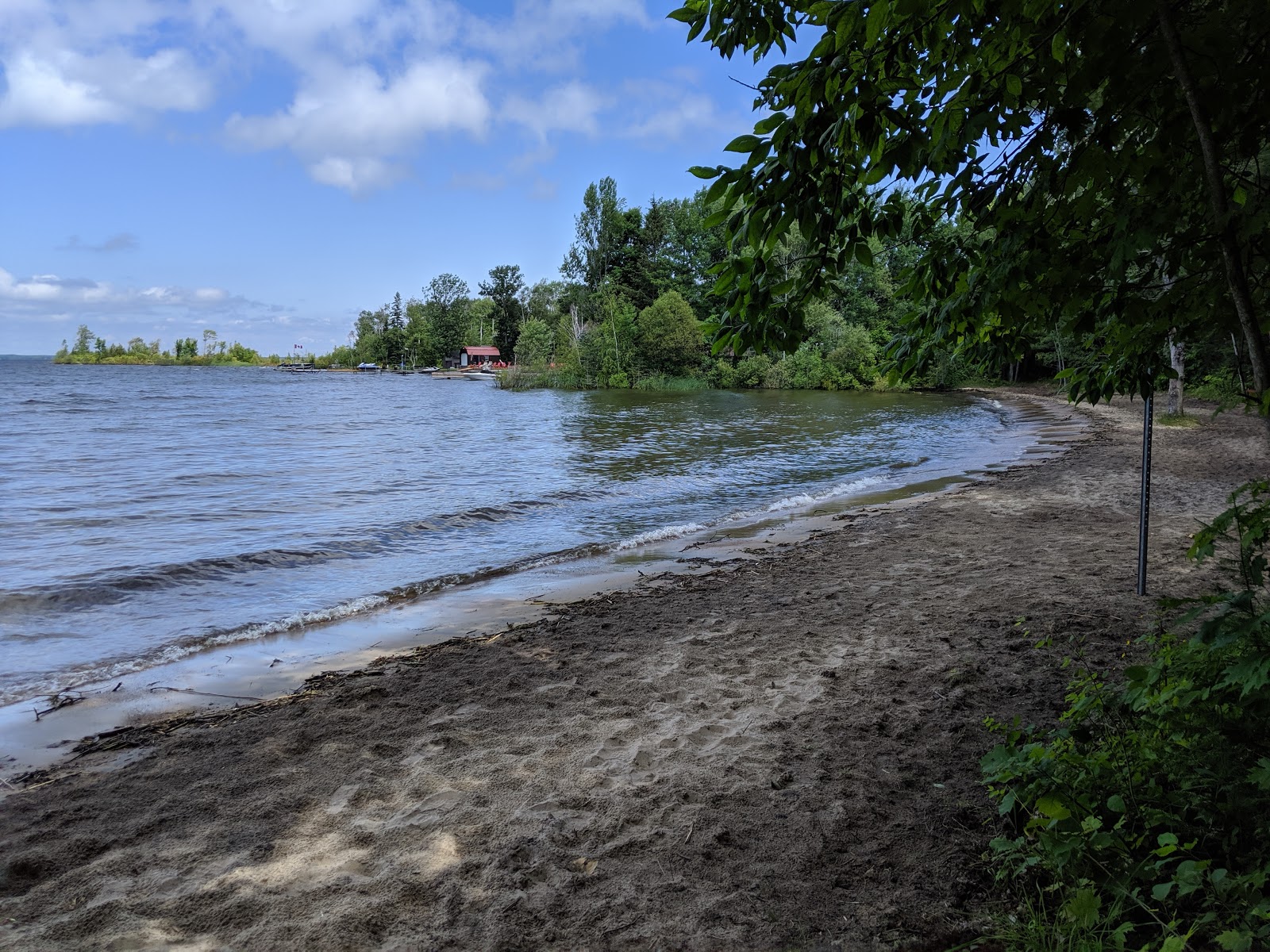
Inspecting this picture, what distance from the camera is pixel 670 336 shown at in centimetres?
6938

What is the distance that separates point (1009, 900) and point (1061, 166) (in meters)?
3.03

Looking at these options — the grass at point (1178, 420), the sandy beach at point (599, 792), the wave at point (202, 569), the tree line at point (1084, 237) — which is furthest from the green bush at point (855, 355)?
the tree line at point (1084, 237)

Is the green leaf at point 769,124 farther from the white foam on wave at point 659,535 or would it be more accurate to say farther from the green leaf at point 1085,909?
the white foam on wave at point 659,535

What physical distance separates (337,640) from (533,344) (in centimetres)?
8199

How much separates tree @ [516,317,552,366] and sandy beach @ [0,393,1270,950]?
266 ft

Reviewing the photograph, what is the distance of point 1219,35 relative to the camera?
2.50 meters

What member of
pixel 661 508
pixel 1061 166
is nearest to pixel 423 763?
pixel 1061 166

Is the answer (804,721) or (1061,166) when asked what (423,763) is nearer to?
(804,721)

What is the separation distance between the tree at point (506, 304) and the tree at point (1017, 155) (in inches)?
4968

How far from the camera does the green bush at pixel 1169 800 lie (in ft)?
6.97

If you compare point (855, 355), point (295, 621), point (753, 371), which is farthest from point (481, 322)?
point (295, 621)

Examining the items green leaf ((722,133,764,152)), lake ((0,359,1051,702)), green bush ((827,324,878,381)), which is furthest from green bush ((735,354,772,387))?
green leaf ((722,133,764,152))

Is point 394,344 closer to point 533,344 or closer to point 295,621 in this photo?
point 533,344

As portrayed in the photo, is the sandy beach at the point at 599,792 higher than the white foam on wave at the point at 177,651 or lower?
higher
